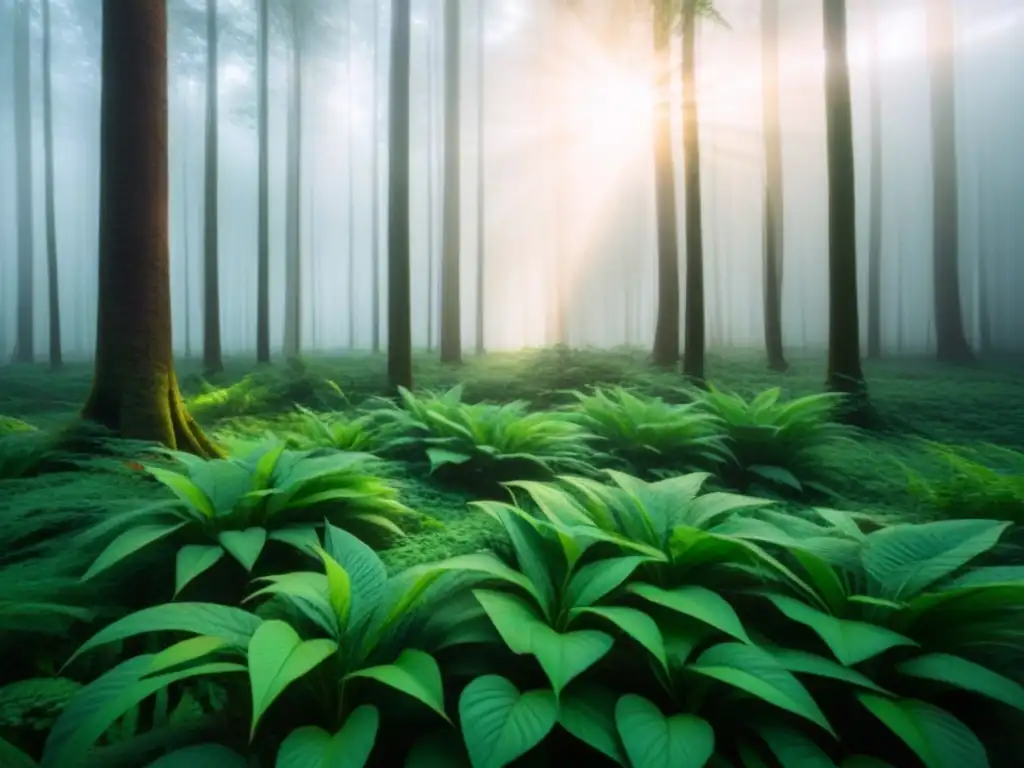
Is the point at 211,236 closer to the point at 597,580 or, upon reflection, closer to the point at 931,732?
the point at 597,580

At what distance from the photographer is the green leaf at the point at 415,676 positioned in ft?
4.50

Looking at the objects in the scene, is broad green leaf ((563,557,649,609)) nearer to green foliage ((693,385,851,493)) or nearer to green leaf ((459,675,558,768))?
green leaf ((459,675,558,768))

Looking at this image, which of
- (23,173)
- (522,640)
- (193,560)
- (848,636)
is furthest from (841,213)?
(23,173)

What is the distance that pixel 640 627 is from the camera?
1.58 m

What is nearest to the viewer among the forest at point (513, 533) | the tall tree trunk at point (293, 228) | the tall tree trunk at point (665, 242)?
the forest at point (513, 533)

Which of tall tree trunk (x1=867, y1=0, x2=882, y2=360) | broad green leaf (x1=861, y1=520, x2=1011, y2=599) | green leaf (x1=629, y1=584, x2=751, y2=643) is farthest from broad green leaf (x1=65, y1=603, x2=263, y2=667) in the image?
tall tree trunk (x1=867, y1=0, x2=882, y2=360)

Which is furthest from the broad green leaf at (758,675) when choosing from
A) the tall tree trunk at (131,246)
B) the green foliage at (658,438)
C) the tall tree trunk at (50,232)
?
the tall tree trunk at (50,232)

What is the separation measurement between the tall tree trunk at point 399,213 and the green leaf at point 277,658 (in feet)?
21.1

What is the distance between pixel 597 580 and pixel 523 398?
673 centimetres

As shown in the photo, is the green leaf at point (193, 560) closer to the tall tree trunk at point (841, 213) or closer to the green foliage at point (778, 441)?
the green foliage at point (778, 441)

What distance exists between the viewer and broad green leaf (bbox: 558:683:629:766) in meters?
1.36

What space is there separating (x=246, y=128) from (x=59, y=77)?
7.35 meters

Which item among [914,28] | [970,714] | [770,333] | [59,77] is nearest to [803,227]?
[914,28]

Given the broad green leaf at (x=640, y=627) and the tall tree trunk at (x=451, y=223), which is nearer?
the broad green leaf at (x=640, y=627)
